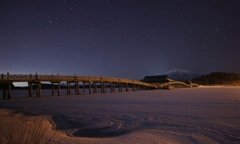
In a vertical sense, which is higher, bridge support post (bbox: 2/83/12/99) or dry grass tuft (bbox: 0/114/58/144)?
bridge support post (bbox: 2/83/12/99)

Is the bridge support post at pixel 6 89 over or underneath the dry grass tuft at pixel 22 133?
over

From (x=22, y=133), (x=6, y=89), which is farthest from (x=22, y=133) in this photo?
(x=6, y=89)

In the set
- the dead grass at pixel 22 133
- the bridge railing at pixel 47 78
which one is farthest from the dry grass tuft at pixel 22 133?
the bridge railing at pixel 47 78

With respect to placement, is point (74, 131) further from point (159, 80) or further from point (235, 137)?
point (159, 80)

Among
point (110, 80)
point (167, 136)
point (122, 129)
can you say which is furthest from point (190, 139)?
point (110, 80)

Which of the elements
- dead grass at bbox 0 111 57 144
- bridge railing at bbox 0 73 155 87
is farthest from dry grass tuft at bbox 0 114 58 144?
bridge railing at bbox 0 73 155 87

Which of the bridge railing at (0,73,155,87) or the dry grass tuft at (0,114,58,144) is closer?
the dry grass tuft at (0,114,58,144)

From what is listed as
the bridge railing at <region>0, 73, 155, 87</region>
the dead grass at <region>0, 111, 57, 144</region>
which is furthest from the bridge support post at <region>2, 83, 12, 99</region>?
the dead grass at <region>0, 111, 57, 144</region>

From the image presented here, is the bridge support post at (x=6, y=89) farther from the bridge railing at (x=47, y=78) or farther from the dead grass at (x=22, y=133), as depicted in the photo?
the dead grass at (x=22, y=133)

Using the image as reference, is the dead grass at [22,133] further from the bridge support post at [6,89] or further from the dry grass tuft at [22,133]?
the bridge support post at [6,89]

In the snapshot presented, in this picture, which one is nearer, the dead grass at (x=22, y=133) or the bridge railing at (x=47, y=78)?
the dead grass at (x=22, y=133)

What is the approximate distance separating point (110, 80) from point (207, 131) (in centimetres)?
3254

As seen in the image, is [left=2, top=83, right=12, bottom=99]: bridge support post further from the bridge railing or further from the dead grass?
the dead grass

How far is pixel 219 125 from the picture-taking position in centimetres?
710
